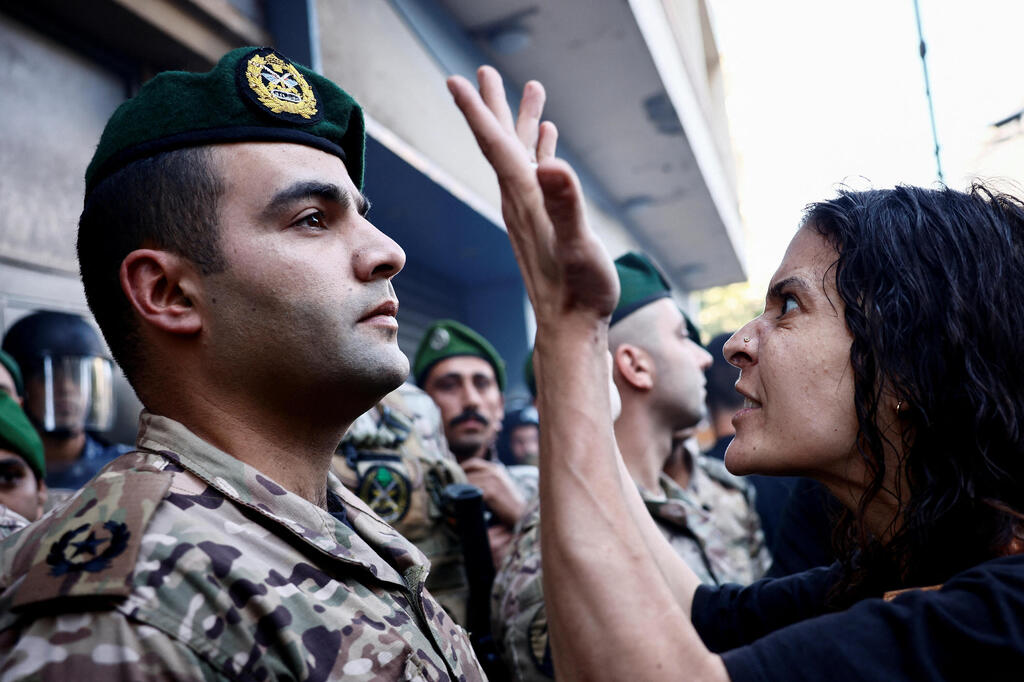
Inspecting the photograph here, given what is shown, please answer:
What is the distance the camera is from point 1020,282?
1699 millimetres

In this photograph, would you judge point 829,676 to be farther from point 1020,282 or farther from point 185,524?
point 185,524

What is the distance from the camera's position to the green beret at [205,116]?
1.73 meters

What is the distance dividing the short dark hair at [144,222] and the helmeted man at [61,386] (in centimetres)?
216

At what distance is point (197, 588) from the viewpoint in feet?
4.06

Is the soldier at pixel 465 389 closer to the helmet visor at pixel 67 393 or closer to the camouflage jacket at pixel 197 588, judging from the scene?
the helmet visor at pixel 67 393

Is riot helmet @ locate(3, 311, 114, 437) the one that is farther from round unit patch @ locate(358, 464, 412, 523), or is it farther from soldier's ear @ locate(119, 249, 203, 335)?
soldier's ear @ locate(119, 249, 203, 335)

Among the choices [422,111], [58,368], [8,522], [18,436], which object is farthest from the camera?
[422,111]

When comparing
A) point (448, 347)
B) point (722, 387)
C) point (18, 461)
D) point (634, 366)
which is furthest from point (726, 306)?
point (18, 461)

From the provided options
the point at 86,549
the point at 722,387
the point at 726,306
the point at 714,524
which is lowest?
the point at 726,306

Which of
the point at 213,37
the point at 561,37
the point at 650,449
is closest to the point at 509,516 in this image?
the point at 650,449

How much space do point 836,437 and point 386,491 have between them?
2063 mm

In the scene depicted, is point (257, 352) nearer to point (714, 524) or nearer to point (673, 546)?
point (673, 546)

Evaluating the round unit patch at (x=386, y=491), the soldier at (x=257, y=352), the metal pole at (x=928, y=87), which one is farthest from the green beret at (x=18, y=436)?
the metal pole at (x=928, y=87)

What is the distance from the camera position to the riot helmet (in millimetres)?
3529
